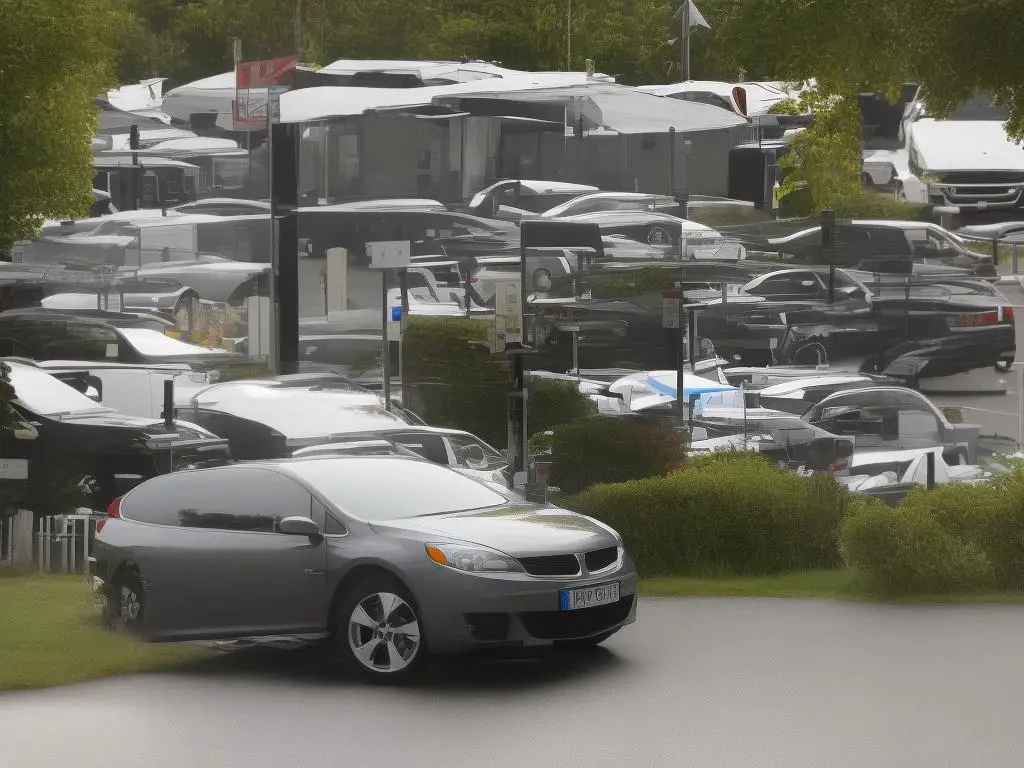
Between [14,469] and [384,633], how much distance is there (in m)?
8.29

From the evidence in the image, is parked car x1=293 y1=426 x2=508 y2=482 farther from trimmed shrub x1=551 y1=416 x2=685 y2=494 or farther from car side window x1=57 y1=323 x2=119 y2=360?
car side window x1=57 y1=323 x2=119 y2=360

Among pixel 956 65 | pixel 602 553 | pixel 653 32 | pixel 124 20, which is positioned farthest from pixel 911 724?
pixel 124 20

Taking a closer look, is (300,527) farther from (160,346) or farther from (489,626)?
(160,346)

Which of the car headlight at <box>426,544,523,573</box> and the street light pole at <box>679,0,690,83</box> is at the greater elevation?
the street light pole at <box>679,0,690,83</box>

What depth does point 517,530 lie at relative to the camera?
33.1ft

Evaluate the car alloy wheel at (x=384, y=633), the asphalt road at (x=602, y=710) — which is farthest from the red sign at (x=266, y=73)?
the car alloy wheel at (x=384, y=633)

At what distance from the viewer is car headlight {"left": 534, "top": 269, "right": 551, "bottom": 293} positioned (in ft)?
53.7

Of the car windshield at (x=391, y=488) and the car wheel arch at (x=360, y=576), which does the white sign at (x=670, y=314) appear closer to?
the car windshield at (x=391, y=488)

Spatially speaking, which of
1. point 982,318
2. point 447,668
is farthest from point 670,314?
point 447,668

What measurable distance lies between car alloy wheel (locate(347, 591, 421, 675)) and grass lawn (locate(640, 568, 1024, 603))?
4221 mm

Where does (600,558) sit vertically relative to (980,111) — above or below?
below

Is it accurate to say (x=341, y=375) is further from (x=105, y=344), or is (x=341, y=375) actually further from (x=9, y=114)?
(x=9, y=114)

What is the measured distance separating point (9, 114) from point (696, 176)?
→ 21.3 feet

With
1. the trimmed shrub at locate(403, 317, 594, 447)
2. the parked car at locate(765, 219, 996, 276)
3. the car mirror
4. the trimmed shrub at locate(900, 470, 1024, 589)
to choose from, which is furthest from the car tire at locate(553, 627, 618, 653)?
the parked car at locate(765, 219, 996, 276)
